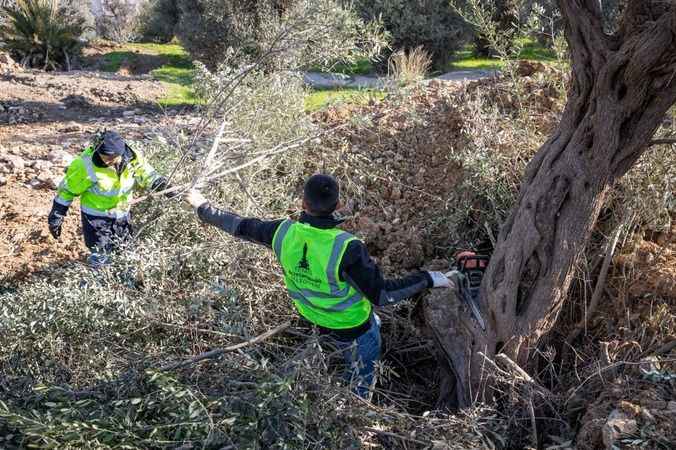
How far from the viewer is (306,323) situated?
391 cm

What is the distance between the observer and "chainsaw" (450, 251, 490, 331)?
3.52 meters

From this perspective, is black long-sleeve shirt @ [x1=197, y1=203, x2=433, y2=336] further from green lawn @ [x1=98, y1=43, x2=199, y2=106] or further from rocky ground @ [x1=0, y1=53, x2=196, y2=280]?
green lawn @ [x1=98, y1=43, x2=199, y2=106]

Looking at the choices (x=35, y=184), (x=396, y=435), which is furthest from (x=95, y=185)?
(x=396, y=435)

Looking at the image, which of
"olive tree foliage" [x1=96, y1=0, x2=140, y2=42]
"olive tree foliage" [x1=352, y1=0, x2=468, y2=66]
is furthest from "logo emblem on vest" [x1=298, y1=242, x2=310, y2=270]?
"olive tree foliage" [x1=96, y1=0, x2=140, y2=42]

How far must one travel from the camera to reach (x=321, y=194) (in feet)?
9.91

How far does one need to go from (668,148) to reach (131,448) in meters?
3.42

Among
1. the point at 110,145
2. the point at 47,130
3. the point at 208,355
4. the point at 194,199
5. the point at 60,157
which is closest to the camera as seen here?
the point at 208,355

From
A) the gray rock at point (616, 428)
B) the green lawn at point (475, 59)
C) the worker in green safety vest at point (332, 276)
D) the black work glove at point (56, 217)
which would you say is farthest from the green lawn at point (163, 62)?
the gray rock at point (616, 428)

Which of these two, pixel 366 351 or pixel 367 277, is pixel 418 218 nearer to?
pixel 366 351

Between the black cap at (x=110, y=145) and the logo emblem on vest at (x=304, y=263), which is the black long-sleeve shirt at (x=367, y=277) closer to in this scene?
the logo emblem on vest at (x=304, y=263)

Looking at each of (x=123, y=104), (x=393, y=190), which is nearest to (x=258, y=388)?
(x=393, y=190)

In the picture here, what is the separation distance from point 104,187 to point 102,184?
32mm

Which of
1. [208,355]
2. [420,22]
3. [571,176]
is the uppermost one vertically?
[420,22]

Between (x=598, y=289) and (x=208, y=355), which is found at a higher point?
(x=598, y=289)
